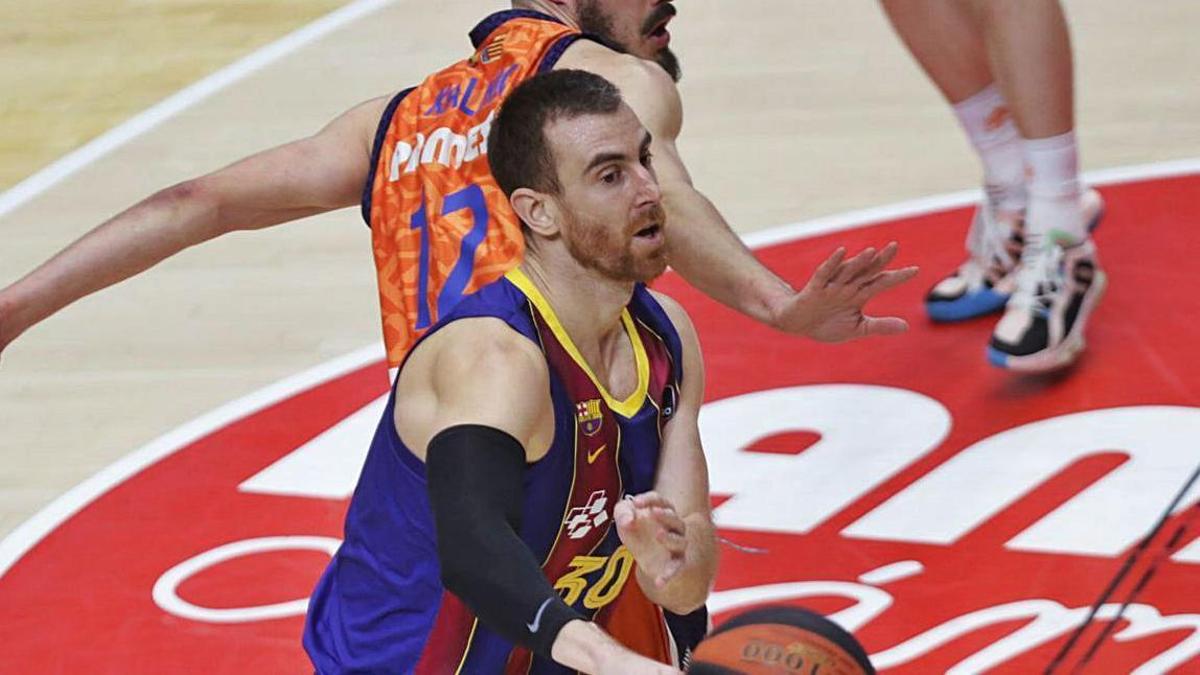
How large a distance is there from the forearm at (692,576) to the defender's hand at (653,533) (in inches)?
6.5

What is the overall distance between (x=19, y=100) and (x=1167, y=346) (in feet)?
15.6

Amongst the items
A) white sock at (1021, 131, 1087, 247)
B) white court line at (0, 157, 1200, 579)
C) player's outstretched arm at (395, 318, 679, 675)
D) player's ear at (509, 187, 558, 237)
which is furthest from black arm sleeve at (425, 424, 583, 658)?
white sock at (1021, 131, 1087, 247)

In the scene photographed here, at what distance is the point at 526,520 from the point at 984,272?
2761mm

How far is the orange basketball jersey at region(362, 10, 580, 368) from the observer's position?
3908mm

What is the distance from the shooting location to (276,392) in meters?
5.80

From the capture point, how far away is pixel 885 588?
461 cm

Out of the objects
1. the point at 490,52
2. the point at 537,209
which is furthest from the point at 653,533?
the point at 490,52

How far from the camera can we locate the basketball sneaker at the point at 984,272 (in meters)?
5.70

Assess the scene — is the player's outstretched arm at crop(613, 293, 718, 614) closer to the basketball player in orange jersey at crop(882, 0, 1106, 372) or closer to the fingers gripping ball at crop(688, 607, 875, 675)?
the fingers gripping ball at crop(688, 607, 875, 675)

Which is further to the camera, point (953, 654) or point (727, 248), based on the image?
point (953, 654)

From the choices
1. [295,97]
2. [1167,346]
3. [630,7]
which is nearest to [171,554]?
[630,7]

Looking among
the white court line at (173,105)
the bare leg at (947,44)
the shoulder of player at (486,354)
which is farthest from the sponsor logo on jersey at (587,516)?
the white court line at (173,105)

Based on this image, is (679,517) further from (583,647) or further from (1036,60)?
(1036,60)

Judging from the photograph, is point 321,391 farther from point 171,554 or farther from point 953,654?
point 953,654
